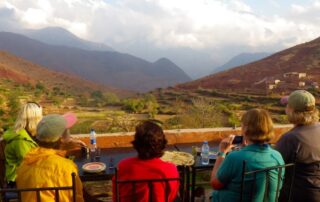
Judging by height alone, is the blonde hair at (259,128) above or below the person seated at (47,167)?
above

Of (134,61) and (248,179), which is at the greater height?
(134,61)

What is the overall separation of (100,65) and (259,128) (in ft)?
286

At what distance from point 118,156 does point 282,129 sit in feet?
10.0

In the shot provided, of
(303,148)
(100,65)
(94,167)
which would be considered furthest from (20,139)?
(100,65)

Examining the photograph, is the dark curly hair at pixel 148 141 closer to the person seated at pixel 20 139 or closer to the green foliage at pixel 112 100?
the person seated at pixel 20 139

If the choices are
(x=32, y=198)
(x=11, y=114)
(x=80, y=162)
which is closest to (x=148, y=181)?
(x=32, y=198)

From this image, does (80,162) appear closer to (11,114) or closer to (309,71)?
(11,114)

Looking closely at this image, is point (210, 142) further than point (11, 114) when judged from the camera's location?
No

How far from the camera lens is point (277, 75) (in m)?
34.4

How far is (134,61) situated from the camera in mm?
99750

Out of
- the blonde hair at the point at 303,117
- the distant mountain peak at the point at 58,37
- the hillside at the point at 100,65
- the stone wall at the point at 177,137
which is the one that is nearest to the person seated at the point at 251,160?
the blonde hair at the point at 303,117

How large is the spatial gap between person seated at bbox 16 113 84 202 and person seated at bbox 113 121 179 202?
36cm

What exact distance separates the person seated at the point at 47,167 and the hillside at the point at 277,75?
26.3 m

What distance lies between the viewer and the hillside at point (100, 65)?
7794 centimetres
